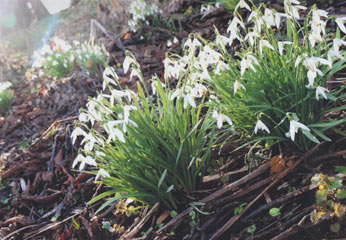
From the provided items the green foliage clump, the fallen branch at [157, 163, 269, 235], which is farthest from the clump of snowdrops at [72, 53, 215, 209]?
the green foliage clump

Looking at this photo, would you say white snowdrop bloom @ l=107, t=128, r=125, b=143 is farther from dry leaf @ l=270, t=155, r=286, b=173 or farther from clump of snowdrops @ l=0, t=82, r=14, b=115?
clump of snowdrops @ l=0, t=82, r=14, b=115

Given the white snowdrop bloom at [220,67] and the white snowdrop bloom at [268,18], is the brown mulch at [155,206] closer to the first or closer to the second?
the white snowdrop bloom at [220,67]

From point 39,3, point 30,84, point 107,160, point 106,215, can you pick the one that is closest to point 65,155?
point 106,215

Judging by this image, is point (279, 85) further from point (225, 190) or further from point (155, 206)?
point (155, 206)

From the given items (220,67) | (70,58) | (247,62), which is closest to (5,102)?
(70,58)

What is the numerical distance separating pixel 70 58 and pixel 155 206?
3510mm

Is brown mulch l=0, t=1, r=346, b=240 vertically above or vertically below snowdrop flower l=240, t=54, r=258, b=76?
below

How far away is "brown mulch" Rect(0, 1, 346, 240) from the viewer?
1.61m

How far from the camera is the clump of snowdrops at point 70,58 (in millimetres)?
4434

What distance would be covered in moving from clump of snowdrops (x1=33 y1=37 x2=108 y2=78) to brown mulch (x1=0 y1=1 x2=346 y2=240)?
0.28 meters

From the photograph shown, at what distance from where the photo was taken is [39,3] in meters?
14.0

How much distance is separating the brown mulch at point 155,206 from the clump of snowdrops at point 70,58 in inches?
10.9

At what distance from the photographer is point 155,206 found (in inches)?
73.5

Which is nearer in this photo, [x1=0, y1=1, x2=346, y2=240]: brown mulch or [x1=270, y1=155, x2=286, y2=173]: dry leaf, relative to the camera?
[x1=0, y1=1, x2=346, y2=240]: brown mulch
